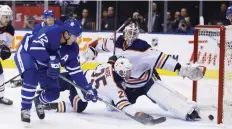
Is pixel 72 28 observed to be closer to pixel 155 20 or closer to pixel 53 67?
pixel 53 67

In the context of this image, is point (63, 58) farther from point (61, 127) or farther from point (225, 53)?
point (225, 53)

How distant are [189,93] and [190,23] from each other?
8.36 feet

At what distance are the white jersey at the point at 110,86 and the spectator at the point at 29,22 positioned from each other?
15.1 ft

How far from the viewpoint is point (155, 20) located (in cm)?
871

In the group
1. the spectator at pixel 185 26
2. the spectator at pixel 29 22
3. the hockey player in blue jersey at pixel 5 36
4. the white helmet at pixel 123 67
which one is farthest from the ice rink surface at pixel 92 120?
the spectator at pixel 29 22

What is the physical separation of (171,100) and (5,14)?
1.66 meters

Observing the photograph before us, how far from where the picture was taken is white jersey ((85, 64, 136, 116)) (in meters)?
4.55

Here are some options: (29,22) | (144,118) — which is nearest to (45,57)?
(144,118)

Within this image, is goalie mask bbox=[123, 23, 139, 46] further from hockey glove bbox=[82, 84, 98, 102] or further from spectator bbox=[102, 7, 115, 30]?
spectator bbox=[102, 7, 115, 30]

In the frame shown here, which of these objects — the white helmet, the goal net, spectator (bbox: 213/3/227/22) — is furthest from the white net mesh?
spectator (bbox: 213/3/227/22)

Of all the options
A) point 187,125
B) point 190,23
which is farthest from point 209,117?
point 190,23

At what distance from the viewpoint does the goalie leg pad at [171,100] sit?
4715 millimetres

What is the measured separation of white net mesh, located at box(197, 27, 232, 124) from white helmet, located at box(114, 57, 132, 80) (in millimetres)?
711

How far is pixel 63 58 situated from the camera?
178 inches
